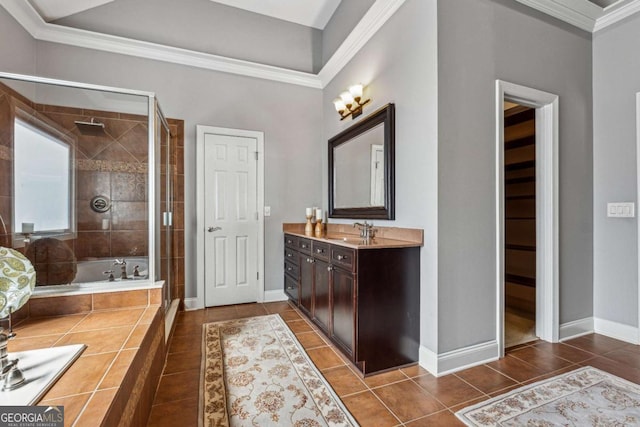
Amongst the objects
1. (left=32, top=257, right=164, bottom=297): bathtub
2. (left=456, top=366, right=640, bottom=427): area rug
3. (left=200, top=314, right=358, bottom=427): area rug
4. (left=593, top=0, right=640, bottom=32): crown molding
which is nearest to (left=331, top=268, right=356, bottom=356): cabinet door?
(left=200, top=314, right=358, bottom=427): area rug

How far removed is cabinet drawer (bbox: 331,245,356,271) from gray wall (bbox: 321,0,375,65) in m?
2.49

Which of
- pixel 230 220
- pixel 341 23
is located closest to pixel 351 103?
pixel 341 23

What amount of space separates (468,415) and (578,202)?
7.29ft

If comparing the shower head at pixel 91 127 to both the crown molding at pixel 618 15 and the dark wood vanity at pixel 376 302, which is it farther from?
the crown molding at pixel 618 15

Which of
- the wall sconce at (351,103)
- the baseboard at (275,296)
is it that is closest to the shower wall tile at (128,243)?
the baseboard at (275,296)

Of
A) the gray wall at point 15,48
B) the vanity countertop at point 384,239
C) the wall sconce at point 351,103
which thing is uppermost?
the gray wall at point 15,48

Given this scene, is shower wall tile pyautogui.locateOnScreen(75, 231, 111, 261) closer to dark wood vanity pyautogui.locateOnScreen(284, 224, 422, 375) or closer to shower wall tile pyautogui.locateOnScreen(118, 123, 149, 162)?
shower wall tile pyautogui.locateOnScreen(118, 123, 149, 162)

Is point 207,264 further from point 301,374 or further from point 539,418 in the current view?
point 539,418

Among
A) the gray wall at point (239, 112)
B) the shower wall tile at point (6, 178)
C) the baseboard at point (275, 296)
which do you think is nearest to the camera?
the shower wall tile at point (6, 178)

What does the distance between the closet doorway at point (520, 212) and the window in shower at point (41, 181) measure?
4326 millimetres

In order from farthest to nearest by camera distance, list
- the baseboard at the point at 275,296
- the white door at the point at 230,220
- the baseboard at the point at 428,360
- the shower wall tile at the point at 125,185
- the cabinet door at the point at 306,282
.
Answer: the baseboard at the point at 275,296
the white door at the point at 230,220
the cabinet door at the point at 306,282
the shower wall tile at the point at 125,185
the baseboard at the point at 428,360

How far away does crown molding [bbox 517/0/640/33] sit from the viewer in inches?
93.2

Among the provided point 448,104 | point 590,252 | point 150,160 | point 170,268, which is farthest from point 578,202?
point 170,268

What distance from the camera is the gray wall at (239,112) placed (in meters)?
3.06
